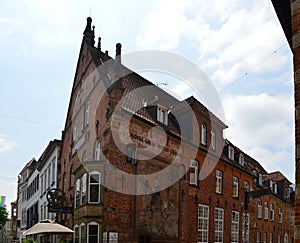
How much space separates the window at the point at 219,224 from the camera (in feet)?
96.8

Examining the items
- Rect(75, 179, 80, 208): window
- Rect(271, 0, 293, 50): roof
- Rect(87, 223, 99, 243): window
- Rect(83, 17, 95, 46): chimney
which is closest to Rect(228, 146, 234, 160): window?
Rect(83, 17, 95, 46): chimney

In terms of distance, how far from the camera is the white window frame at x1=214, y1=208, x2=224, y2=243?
29.4m

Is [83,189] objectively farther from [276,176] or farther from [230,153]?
[276,176]

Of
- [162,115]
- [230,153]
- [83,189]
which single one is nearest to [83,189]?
[83,189]

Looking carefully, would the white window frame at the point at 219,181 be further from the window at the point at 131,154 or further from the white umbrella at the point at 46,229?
the white umbrella at the point at 46,229

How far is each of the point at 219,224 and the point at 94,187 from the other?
11949 millimetres

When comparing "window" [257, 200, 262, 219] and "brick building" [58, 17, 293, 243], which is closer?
"brick building" [58, 17, 293, 243]

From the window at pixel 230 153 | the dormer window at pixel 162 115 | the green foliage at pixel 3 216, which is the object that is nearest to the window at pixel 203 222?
Answer: the dormer window at pixel 162 115

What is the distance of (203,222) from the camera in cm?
2791

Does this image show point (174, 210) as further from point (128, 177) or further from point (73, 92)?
point (73, 92)

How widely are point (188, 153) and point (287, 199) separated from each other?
985 inches

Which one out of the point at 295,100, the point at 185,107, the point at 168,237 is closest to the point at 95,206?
the point at 168,237

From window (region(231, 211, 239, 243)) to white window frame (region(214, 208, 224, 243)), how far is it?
1878 millimetres

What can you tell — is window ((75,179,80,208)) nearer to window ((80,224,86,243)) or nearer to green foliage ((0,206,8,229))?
window ((80,224,86,243))
